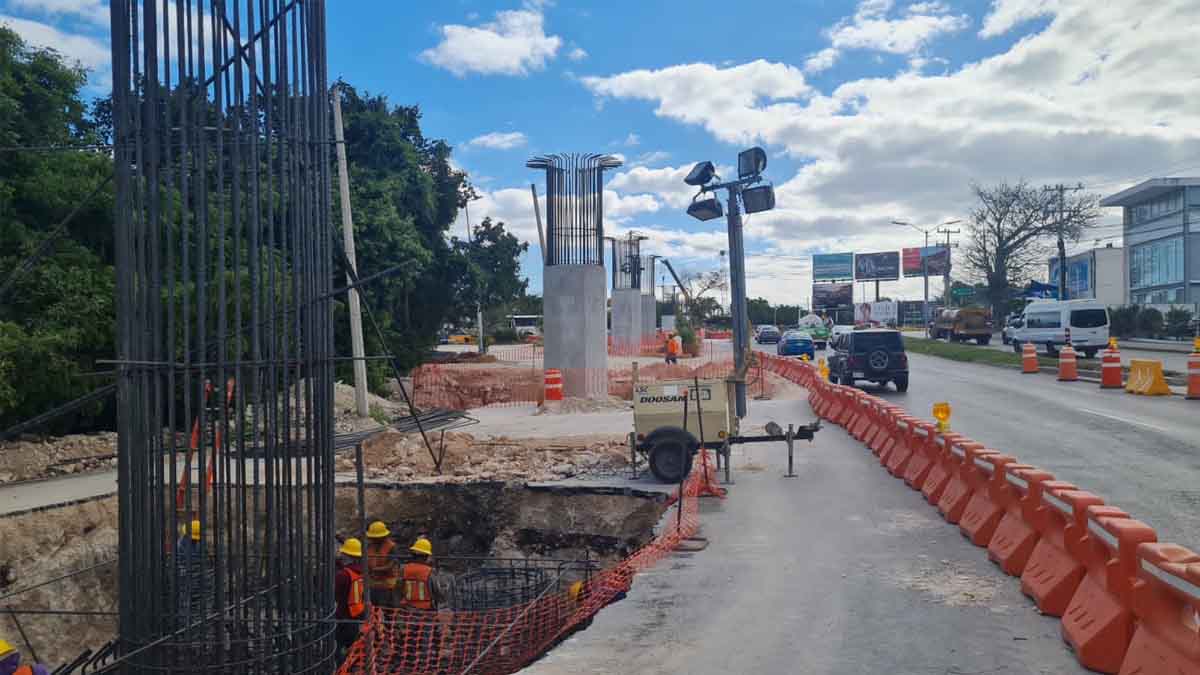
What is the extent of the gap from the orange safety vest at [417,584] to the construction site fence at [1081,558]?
5.17m

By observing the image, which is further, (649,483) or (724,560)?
(649,483)

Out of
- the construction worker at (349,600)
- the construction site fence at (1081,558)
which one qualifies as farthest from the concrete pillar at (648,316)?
the construction worker at (349,600)

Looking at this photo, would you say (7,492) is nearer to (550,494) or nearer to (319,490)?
(550,494)

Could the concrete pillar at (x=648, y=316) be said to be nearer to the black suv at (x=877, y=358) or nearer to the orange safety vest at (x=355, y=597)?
the black suv at (x=877, y=358)

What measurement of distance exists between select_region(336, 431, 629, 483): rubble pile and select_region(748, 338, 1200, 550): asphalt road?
6.40 m

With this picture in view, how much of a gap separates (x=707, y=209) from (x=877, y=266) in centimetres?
10228

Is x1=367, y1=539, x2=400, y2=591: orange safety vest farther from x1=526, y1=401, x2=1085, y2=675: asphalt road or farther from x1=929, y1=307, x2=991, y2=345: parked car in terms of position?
x1=929, y1=307, x2=991, y2=345: parked car

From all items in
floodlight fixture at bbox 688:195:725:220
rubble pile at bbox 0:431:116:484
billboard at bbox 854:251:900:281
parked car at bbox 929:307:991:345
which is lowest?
rubble pile at bbox 0:431:116:484

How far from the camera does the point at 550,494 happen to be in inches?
509

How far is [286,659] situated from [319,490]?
44.5 inches

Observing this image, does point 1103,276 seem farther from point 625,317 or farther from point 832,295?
point 625,317

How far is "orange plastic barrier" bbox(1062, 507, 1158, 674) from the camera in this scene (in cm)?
511

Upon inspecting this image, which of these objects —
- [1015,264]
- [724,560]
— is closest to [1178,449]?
[724,560]

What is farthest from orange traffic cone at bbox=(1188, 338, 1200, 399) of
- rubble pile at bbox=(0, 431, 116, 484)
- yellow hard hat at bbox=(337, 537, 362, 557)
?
rubble pile at bbox=(0, 431, 116, 484)
